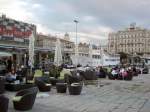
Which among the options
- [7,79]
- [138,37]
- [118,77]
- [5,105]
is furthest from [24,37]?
[138,37]

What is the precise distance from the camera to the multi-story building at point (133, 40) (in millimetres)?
155375

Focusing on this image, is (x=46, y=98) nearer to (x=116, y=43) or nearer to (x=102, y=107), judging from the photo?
(x=102, y=107)

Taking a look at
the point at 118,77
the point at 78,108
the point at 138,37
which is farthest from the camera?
the point at 138,37

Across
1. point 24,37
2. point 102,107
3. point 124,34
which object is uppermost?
point 124,34

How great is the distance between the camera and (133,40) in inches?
6191

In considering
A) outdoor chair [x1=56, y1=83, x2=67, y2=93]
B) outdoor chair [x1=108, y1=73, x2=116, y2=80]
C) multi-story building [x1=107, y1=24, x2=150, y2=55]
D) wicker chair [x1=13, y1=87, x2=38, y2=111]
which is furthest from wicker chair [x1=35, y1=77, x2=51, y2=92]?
multi-story building [x1=107, y1=24, x2=150, y2=55]

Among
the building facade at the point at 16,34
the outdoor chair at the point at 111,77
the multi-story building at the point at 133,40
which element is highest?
the multi-story building at the point at 133,40

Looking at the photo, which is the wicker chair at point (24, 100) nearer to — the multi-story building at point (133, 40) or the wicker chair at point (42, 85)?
the wicker chair at point (42, 85)

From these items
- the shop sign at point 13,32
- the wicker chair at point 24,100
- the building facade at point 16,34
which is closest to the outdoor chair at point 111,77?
the building facade at point 16,34

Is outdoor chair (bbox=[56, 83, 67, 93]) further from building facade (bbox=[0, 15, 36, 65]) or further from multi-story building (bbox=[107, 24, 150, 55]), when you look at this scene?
multi-story building (bbox=[107, 24, 150, 55])

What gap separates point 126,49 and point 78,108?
152 m

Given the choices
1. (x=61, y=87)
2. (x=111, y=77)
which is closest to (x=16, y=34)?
(x=111, y=77)

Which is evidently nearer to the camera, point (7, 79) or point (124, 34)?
point (7, 79)

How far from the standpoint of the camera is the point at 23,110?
9.29 metres
